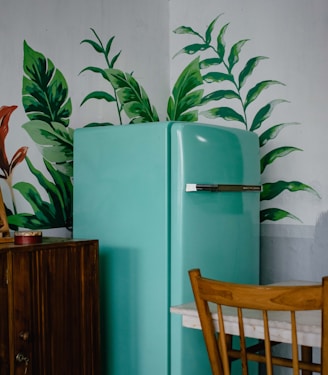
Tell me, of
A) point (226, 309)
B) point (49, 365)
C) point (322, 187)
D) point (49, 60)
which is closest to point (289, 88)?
point (322, 187)

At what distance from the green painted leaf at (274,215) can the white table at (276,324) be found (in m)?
1.38

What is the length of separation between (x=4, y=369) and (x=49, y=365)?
0.75ft

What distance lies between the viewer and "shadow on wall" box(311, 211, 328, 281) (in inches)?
137

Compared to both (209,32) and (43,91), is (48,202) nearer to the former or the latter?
(43,91)

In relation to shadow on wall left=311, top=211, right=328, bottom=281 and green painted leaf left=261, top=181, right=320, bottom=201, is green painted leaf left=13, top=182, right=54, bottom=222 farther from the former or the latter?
shadow on wall left=311, top=211, right=328, bottom=281

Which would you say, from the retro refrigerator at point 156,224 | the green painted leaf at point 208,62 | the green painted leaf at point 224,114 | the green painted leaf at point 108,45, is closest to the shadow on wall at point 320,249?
the retro refrigerator at point 156,224

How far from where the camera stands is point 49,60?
3.20m

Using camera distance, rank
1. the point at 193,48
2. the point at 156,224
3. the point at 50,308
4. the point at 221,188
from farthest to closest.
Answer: the point at 193,48, the point at 221,188, the point at 156,224, the point at 50,308

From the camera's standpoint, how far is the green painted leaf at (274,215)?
362 centimetres

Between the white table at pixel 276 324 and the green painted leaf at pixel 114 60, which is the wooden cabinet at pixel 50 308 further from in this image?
the green painted leaf at pixel 114 60

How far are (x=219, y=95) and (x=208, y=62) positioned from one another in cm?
23

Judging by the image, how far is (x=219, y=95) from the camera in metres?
3.87

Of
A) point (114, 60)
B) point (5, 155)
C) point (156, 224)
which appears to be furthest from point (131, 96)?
point (156, 224)

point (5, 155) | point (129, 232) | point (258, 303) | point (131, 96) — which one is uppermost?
point (131, 96)
